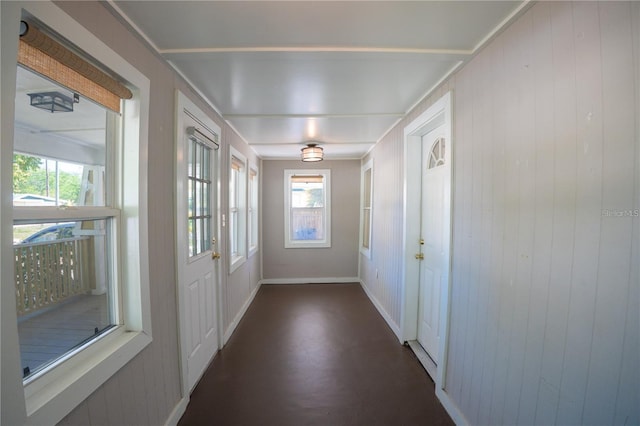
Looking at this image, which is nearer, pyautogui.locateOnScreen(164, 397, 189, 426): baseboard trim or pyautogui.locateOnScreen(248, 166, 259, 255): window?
pyautogui.locateOnScreen(164, 397, 189, 426): baseboard trim

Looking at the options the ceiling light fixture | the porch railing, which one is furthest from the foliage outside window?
the ceiling light fixture

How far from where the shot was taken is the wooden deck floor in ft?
2.98

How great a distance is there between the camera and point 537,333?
1100mm

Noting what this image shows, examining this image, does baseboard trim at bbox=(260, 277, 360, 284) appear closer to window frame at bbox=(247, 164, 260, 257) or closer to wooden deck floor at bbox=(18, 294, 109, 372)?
window frame at bbox=(247, 164, 260, 257)

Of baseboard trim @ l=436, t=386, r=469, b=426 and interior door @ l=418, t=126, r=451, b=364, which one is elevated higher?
interior door @ l=418, t=126, r=451, b=364

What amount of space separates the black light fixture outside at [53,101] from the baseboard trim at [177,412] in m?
1.84

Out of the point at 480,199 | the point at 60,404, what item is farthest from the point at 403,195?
the point at 60,404

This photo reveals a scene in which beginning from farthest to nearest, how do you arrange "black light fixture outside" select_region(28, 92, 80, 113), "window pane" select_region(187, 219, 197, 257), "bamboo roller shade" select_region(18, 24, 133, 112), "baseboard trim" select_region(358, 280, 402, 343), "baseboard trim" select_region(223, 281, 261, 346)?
"baseboard trim" select_region(358, 280, 402, 343) → "baseboard trim" select_region(223, 281, 261, 346) → "window pane" select_region(187, 219, 197, 257) → "black light fixture outside" select_region(28, 92, 80, 113) → "bamboo roller shade" select_region(18, 24, 133, 112)

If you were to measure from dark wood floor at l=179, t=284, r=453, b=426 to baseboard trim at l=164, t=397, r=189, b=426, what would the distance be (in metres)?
0.04

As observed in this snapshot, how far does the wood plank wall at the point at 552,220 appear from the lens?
81 centimetres

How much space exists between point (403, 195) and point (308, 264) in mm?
2806

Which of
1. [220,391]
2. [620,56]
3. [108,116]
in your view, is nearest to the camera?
[620,56]

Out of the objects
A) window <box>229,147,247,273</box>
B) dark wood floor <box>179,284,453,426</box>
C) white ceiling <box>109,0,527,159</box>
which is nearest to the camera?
white ceiling <box>109,0,527,159</box>

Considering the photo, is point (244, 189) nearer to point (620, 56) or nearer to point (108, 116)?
point (108, 116)
